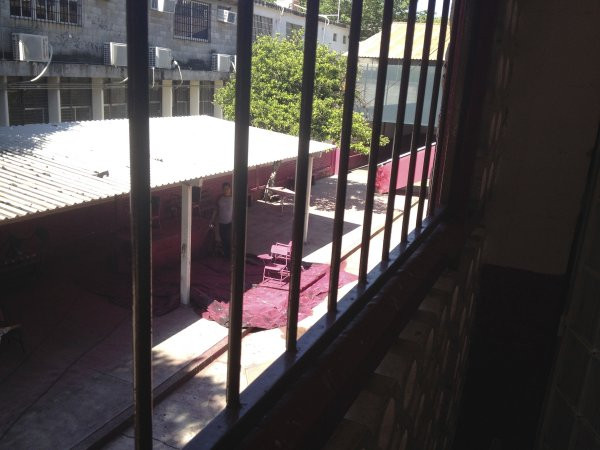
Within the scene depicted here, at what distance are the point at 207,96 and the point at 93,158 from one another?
1046 cm

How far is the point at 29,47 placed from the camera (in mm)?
12016

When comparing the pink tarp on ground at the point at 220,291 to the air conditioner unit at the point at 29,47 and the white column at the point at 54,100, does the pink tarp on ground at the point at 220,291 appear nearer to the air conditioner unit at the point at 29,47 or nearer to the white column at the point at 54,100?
the air conditioner unit at the point at 29,47

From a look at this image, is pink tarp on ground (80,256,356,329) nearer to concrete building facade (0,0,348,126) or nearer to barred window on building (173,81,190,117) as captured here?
concrete building facade (0,0,348,126)

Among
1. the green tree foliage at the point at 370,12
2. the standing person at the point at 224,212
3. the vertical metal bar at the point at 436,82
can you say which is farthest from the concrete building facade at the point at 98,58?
the green tree foliage at the point at 370,12

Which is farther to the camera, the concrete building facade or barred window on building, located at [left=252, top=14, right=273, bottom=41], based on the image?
barred window on building, located at [left=252, top=14, right=273, bottom=41]

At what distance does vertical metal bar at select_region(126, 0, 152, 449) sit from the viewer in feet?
1.92

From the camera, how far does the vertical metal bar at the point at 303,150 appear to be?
3.23 ft

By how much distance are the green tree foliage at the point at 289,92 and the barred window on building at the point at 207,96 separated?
366cm

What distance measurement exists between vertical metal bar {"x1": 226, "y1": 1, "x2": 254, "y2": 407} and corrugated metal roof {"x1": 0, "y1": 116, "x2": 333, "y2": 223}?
517 centimetres

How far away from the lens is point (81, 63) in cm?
1368

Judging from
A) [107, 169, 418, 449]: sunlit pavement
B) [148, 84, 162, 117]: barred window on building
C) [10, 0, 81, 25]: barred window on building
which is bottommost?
[107, 169, 418, 449]: sunlit pavement

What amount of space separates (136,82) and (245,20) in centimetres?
26

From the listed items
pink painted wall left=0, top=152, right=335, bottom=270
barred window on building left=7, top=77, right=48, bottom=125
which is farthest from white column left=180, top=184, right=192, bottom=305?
barred window on building left=7, top=77, right=48, bottom=125

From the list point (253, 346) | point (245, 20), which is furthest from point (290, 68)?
point (245, 20)
